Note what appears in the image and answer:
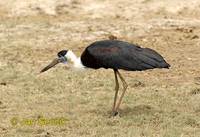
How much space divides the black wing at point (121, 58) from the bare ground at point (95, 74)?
33.3 inches

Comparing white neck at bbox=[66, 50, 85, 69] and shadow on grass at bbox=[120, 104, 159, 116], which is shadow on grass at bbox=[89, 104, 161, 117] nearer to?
shadow on grass at bbox=[120, 104, 159, 116]

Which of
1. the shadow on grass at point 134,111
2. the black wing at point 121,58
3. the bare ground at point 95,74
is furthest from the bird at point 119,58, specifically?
the bare ground at point 95,74

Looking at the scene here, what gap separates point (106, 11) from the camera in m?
21.7

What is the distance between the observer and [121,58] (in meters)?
11.6

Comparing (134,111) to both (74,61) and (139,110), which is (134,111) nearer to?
(139,110)

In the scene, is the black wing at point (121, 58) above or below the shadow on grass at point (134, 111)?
above

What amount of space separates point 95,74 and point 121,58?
3688 millimetres

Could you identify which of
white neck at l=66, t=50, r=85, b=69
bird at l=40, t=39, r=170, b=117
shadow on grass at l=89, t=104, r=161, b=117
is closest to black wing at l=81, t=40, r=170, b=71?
bird at l=40, t=39, r=170, b=117

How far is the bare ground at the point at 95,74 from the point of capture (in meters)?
11.2

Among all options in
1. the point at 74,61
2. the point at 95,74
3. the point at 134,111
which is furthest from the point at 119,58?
the point at 95,74

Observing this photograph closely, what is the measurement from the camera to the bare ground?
11203mm

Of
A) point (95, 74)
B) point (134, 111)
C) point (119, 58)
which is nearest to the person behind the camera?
point (119, 58)

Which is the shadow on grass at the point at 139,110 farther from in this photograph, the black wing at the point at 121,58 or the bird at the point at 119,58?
the black wing at the point at 121,58

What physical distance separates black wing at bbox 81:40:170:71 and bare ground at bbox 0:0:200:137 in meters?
0.85
